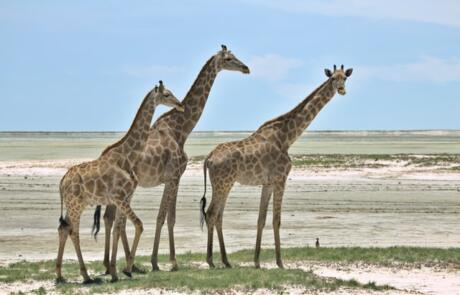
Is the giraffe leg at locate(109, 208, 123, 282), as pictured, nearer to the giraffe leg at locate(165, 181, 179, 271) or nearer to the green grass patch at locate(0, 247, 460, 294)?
the green grass patch at locate(0, 247, 460, 294)

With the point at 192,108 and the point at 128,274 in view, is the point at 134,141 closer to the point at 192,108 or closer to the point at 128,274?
the point at 128,274

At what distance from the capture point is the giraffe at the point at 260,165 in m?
15.5

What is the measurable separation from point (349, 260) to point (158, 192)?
16.9 meters

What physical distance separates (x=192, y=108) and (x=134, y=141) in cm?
240

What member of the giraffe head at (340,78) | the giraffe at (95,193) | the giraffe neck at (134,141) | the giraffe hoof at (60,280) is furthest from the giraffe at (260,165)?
the giraffe hoof at (60,280)

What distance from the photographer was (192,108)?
1656cm

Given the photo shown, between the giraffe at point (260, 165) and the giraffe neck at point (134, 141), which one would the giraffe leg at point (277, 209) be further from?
the giraffe neck at point (134, 141)

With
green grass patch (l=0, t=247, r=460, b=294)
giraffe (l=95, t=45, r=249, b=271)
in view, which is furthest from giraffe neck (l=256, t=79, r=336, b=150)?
green grass patch (l=0, t=247, r=460, b=294)

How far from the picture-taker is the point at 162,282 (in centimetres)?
1347

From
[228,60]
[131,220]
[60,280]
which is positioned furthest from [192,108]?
[60,280]

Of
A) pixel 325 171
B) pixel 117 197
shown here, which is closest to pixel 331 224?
pixel 117 197

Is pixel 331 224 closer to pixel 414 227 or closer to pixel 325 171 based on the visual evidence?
pixel 414 227

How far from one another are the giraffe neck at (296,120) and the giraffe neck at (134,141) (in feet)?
7.86

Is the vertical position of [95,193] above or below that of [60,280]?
above
